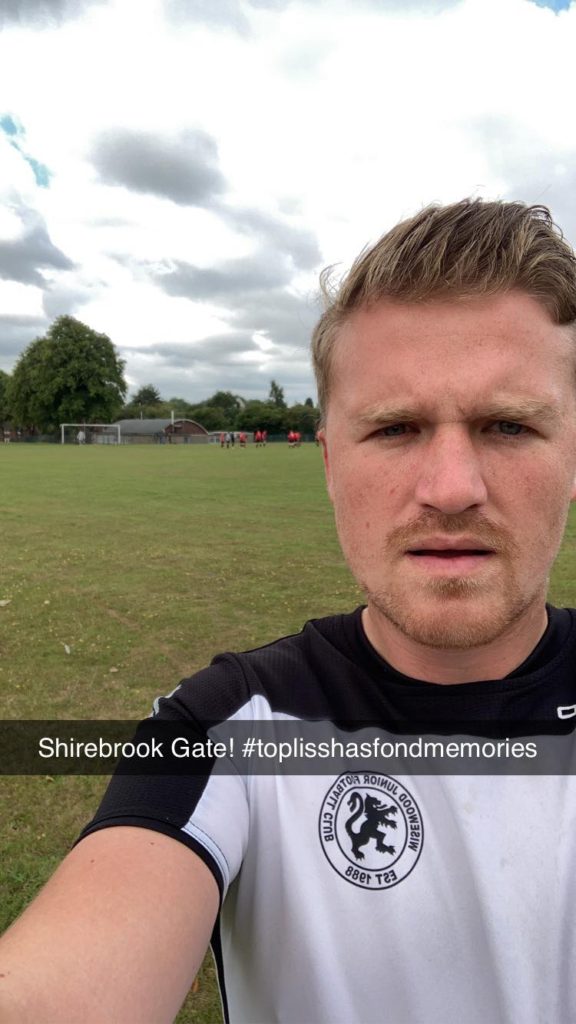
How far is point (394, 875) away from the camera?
149cm

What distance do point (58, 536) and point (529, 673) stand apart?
11944 millimetres

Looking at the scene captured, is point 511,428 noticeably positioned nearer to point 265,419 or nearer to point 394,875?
point 394,875

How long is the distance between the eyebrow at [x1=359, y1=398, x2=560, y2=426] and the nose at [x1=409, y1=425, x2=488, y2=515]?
7 centimetres

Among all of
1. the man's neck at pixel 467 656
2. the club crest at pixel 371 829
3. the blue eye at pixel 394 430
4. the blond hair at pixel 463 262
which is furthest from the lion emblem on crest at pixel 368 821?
the blond hair at pixel 463 262

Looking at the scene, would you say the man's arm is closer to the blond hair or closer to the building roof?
the blond hair

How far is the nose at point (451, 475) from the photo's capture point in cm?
157

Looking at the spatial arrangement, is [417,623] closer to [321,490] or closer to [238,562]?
[238,562]

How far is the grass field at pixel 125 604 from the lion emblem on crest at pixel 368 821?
5.44 ft

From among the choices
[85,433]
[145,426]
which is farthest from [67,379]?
[145,426]

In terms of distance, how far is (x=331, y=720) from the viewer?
178cm

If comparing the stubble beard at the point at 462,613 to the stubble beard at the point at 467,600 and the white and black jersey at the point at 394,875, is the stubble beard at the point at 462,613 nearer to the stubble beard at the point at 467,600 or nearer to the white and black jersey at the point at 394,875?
the stubble beard at the point at 467,600

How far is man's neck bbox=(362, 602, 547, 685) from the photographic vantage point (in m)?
1.76

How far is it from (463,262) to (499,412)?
49 cm

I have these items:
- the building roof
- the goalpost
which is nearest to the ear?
the goalpost
